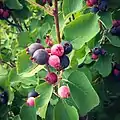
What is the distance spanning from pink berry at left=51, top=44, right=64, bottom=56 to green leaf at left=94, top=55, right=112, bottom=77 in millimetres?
399

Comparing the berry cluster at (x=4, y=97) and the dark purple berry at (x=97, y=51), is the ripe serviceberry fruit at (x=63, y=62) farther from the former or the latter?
the berry cluster at (x=4, y=97)

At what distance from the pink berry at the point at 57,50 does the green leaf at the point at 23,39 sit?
18.5 inches

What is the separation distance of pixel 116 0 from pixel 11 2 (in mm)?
627

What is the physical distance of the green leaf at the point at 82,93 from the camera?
137 cm

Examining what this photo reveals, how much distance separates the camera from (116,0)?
1.65 metres

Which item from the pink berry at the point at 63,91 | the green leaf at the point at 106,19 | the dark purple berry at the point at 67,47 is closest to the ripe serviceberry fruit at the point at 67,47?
the dark purple berry at the point at 67,47

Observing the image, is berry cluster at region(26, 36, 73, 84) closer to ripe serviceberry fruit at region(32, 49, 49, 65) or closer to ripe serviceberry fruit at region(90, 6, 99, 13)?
ripe serviceberry fruit at region(32, 49, 49, 65)

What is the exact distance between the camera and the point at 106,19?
5.18 ft

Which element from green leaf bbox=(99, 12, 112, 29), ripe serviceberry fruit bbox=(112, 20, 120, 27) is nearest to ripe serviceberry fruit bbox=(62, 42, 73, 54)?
green leaf bbox=(99, 12, 112, 29)

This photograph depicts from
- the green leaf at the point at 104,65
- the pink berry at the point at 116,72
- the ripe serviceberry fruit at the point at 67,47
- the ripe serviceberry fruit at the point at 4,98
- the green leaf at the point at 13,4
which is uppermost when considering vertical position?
the ripe serviceberry fruit at the point at 67,47

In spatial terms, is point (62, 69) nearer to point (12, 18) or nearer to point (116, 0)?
point (116, 0)

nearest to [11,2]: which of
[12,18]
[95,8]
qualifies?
[12,18]

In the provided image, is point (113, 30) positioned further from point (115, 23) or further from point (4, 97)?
point (4, 97)

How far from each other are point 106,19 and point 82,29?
0.20 m
